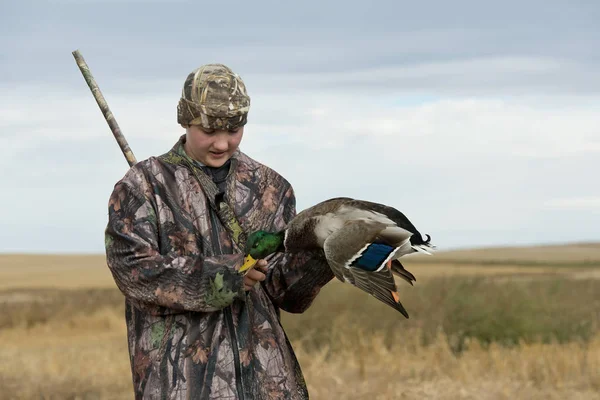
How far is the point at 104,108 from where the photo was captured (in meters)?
5.02

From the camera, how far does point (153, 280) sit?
398 cm

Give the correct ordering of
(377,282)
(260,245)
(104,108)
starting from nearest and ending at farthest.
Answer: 1. (377,282)
2. (260,245)
3. (104,108)

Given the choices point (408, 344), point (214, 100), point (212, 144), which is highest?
point (214, 100)

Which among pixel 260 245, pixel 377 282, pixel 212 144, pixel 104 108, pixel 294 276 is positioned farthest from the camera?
pixel 104 108

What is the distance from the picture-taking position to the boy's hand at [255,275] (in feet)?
13.0

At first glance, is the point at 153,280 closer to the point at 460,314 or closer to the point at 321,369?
the point at 321,369

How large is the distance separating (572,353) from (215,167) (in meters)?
7.53

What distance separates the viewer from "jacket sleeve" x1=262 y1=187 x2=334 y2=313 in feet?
13.8

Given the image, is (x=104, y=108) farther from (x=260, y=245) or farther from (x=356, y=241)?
(x=356, y=241)

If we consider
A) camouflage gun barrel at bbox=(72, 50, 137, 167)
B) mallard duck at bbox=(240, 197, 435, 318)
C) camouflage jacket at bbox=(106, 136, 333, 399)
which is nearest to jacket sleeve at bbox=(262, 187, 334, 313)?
camouflage jacket at bbox=(106, 136, 333, 399)

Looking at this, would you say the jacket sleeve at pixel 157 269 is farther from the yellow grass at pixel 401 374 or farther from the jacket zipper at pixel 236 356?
the yellow grass at pixel 401 374

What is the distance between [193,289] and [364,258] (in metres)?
0.79

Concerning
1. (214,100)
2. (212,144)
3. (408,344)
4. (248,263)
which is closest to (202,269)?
(248,263)

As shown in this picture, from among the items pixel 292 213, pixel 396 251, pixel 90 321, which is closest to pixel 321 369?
pixel 292 213
